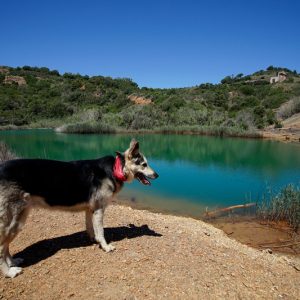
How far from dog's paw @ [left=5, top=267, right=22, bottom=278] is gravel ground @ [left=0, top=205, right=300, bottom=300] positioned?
77mm

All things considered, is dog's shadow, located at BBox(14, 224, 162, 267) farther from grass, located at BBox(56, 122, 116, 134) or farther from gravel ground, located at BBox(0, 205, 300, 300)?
grass, located at BBox(56, 122, 116, 134)

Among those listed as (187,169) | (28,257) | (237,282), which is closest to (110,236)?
(28,257)

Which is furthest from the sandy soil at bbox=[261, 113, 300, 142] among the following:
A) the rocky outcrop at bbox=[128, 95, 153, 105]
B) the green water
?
the rocky outcrop at bbox=[128, 95, 153, 105]

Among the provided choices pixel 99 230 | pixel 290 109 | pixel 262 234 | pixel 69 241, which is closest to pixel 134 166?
pixel 99 230

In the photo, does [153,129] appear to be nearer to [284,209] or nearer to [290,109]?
[290,109]

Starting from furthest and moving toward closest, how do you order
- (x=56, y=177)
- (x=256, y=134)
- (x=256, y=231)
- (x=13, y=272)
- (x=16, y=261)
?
(x=256, y=134) → (x=256, y=231) → (x=56, y=177) → (x=16, y=261) → (x=13, y=272)

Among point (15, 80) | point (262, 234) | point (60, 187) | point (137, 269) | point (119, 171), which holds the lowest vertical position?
point (262, 234)

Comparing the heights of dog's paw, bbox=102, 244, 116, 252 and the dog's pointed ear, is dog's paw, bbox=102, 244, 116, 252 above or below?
below

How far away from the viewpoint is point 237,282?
4750 mm

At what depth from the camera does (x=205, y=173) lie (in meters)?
17.5

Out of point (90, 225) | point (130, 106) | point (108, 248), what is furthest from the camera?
point (130, 106)

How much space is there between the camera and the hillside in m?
43.8

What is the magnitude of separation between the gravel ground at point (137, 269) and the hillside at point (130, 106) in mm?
33998

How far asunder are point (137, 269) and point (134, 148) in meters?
1.99
